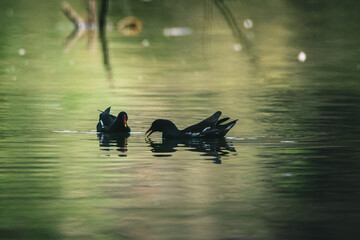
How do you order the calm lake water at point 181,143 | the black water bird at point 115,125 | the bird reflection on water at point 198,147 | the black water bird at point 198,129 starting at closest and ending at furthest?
the calm lake water at point 181,143 → the bird reflection on water at point 198,147 → the black water bird at point 198,129 → the black water bird at point 115,125

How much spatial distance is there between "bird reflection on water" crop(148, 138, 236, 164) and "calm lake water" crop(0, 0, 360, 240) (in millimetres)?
27

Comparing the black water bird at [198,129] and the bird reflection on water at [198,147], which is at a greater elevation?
the black water bird at [198,129]

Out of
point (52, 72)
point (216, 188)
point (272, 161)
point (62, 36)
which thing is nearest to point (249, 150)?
point (272, 161)

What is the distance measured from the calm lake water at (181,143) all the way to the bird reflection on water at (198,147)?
27 millimetres

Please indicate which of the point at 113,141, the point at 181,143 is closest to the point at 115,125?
the point at 113,141

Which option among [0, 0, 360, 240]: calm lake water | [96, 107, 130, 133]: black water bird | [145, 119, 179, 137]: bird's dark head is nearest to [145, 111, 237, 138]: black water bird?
[145, 119, 179, 137]: bird's dark head

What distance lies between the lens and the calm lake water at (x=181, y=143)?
8.81 meters

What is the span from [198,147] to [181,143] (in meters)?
0.48

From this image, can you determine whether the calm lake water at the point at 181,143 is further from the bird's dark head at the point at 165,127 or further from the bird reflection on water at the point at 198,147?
the bird's dark head at the point at 165,127

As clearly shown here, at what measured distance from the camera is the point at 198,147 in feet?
44.8

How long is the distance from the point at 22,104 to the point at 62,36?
17.7m

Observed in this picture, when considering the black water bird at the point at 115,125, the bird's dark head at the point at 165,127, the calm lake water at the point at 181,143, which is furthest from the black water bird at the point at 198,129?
the black water bird at the point at 115,125

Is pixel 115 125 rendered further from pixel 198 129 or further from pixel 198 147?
pixel 198 147

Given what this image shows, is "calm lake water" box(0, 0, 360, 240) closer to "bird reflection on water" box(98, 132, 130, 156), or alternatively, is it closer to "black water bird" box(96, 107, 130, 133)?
"bird reflection on water" box(98, 132, 130, 156)
